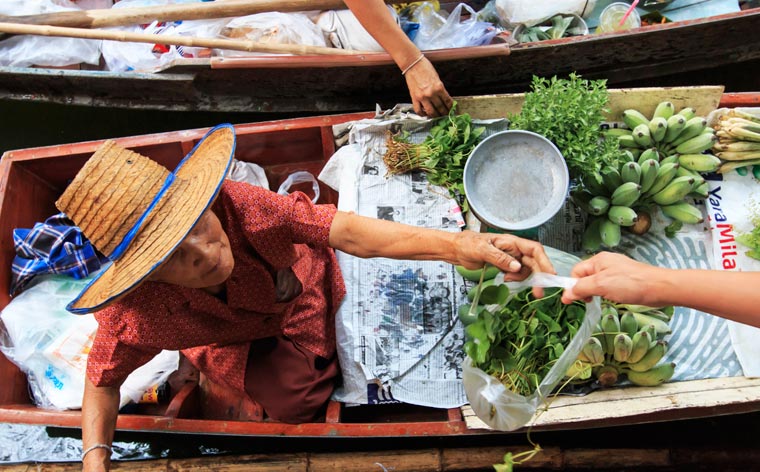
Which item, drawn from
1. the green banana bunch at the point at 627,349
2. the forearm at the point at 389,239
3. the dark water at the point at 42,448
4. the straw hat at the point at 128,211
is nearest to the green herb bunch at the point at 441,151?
the forearm at the point at 389,239

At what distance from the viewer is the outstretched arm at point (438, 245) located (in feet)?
5.98

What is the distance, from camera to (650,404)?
7.13ft

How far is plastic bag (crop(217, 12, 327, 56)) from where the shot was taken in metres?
2.97

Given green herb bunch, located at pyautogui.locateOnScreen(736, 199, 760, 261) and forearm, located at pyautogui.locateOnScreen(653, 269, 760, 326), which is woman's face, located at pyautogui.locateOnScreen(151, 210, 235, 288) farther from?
green herb bunch, located at pyautogui.locateOnScreen(736, 199, 760, 261)

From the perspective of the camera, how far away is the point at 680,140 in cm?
243

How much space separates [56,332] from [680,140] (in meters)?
3.00

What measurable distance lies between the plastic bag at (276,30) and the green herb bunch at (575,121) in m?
1.34

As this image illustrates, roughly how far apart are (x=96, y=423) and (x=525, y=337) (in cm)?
165

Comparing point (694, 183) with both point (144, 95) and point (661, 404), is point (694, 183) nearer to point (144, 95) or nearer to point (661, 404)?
point (661, 404)

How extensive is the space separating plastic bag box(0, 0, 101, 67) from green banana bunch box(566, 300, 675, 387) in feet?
10.2

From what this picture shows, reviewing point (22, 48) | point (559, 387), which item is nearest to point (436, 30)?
point (559, 387)

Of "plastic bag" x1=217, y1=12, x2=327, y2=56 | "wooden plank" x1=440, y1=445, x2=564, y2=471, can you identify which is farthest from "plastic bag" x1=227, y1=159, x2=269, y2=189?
"wooden plank" x1=440, y1=445, x2=564, y2=471

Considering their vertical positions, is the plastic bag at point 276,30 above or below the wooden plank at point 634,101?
above

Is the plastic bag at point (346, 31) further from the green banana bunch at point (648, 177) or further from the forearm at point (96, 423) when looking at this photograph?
the forearm at point (96, 423)
